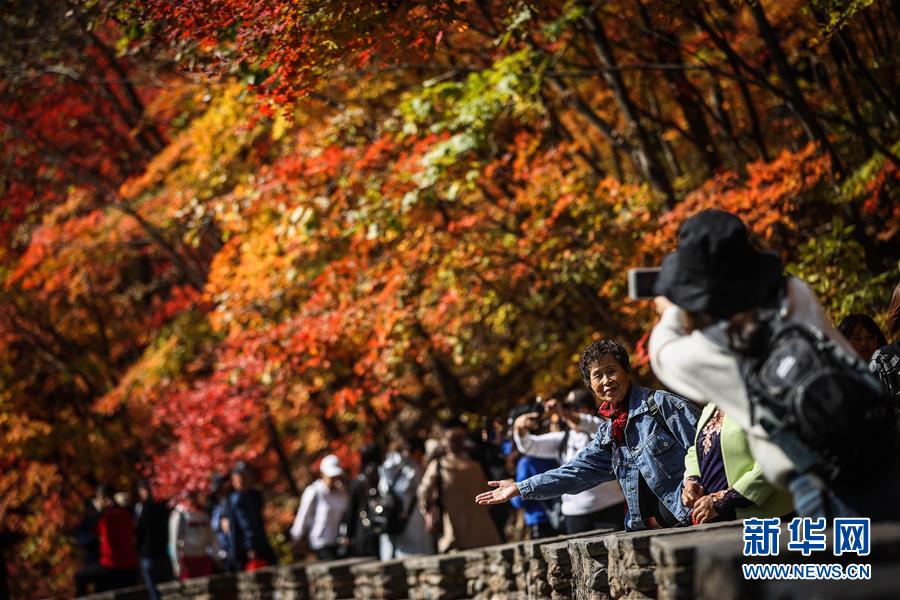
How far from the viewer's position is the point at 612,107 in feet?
53.8

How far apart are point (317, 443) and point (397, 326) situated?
1044 cm

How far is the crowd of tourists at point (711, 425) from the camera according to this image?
337 cm

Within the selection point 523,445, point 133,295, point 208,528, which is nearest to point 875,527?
point 523,445

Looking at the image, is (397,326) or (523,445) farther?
(397,326)

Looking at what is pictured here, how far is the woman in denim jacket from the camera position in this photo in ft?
17.8

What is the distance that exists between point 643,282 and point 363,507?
31.3 feet

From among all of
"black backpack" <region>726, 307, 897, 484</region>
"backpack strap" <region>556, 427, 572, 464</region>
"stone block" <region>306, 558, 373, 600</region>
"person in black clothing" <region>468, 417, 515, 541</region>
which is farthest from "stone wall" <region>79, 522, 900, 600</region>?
"person in black clothing" <region>468, 417, 515, 541</region>

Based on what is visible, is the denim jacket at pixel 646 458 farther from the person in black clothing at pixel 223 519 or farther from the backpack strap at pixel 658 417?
the person in black clothing at pixel 223 519

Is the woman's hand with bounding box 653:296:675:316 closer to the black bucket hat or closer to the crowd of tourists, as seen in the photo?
the crowd of tourists

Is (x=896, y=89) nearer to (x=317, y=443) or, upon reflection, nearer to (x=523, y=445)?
(x=523, y=445)

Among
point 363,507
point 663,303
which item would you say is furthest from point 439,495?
point 663,303

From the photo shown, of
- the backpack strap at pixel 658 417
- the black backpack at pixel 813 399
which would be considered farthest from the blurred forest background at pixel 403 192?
the black backpack at pixel 813 399

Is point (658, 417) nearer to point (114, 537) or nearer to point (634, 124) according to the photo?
point (634, 124)

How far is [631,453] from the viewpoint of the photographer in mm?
5488
